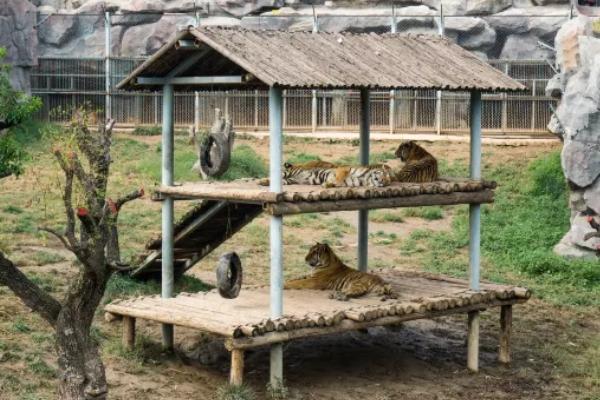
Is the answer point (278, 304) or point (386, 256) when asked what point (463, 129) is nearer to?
point (386, 256)

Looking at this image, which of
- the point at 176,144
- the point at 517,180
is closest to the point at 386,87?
the point at 517,180

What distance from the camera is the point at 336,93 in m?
31.1

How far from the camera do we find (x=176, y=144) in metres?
27.8

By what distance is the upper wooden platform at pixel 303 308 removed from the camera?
39.5 ft

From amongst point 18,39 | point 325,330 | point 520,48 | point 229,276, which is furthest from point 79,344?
point 520,48

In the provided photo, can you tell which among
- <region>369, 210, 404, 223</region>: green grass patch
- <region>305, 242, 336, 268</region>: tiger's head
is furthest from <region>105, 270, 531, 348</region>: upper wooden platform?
<region>369, 210, 404, 223</region>: green grass patch

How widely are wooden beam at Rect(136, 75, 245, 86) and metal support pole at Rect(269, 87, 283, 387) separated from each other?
54cm

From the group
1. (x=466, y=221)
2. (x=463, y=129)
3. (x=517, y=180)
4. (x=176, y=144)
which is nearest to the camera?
(x=466, y=221)

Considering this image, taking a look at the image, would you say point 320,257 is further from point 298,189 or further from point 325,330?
point 325,330

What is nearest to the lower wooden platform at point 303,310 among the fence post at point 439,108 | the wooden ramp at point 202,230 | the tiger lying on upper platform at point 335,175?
the wooden ramp at point 202,230

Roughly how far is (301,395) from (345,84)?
312 cm

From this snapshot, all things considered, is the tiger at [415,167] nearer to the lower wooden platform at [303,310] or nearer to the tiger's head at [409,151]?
the tiger's head at [409,151]

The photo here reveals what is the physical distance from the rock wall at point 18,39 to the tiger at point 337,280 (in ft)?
53.4

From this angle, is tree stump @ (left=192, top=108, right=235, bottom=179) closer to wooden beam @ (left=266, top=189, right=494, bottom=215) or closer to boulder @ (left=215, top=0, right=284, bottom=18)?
wooden beam @ (left=266, top=189, right=494, bottom=215)
